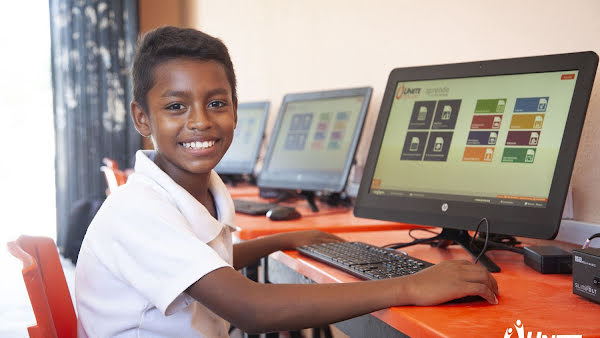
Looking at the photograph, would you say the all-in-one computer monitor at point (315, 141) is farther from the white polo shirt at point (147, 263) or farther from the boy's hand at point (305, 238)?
the white polo shirt at point (147, 263)

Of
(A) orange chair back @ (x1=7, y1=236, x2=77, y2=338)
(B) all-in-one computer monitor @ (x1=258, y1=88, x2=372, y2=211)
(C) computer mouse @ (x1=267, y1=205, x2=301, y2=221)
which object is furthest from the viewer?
(B) all-in-one computer monitor @ (x1=258, y1=88, x2=372, y2=211)

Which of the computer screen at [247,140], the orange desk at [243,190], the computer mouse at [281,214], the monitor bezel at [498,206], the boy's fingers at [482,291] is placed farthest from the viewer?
the computer screen at [247,140]

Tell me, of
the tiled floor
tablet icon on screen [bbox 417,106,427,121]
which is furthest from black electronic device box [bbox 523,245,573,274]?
the tiled floor

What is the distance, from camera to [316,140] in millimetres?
2154

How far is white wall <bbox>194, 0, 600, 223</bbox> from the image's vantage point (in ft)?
4.42

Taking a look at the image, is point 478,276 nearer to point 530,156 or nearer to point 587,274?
point 587,274

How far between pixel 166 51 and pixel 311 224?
0.78 m

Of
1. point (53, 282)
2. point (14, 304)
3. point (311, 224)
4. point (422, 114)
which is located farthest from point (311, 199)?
point (14, 304)

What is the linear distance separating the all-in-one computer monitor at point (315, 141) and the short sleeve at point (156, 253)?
1.08 metres

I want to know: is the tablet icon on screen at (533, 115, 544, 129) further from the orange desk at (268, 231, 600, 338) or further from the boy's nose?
the boy's nose

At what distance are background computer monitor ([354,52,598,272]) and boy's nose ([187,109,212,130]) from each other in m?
0.50

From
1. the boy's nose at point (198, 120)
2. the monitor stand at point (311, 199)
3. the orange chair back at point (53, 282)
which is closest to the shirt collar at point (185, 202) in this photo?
the boy's nose at point (198, 120)

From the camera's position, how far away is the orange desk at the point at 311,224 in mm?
1605

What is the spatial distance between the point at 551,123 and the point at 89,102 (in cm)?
401
